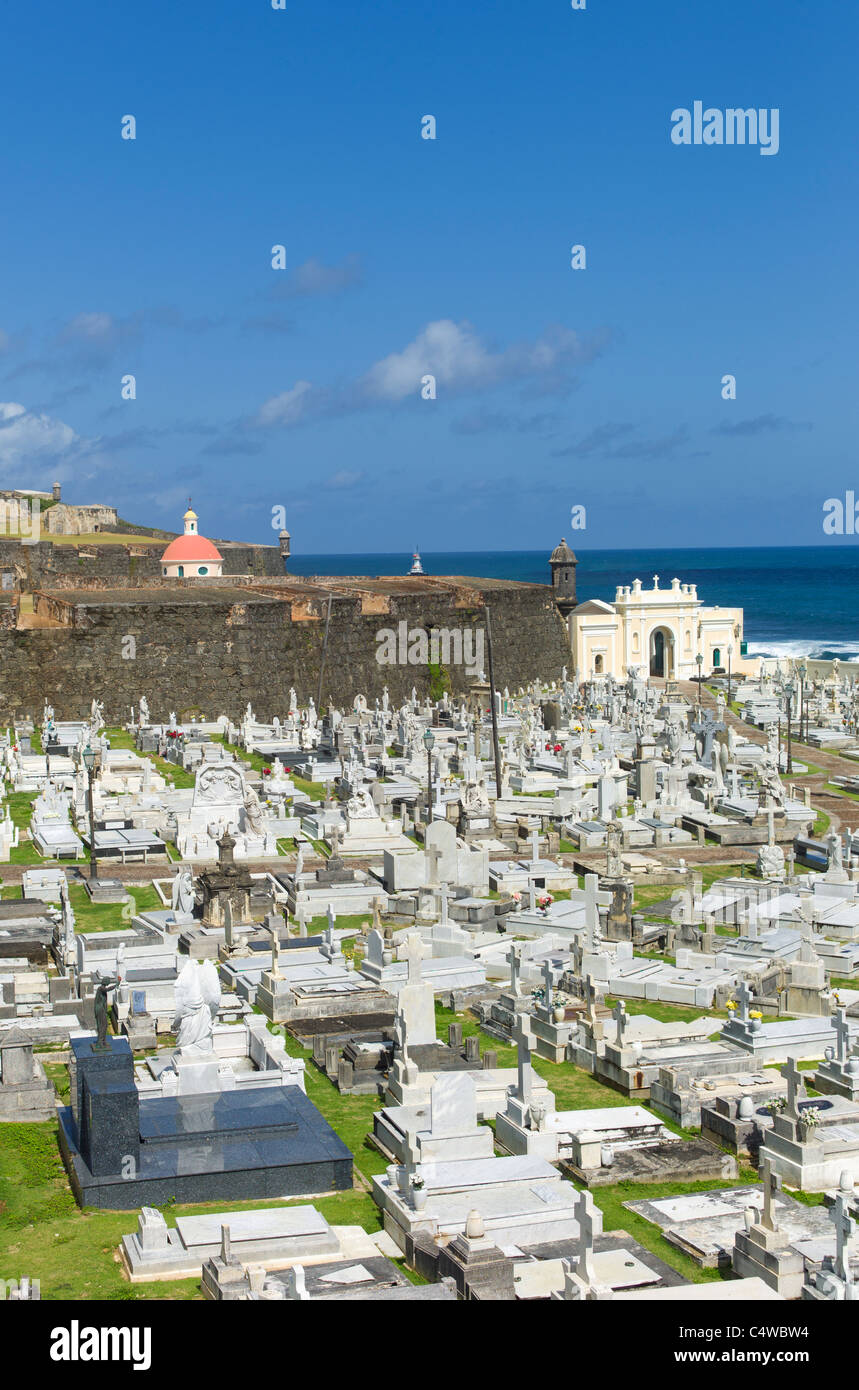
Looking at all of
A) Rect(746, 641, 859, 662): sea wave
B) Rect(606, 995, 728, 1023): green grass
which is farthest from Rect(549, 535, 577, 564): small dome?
Rect(606, 995, 728, 1023): green grass

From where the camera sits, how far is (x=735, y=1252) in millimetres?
9727

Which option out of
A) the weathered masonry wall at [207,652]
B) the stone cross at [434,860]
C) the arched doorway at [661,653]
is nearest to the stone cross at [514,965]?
the stone cross at [434,860]

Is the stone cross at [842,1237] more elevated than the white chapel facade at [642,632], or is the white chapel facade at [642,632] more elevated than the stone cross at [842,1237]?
the white chapel facade at [642,632]

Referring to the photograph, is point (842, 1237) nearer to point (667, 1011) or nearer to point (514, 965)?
point (514, 965)

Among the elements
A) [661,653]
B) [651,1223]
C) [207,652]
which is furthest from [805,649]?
[651,1223]

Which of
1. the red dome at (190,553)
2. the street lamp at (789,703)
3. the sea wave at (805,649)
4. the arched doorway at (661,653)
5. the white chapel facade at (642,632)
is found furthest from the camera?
the sea wave at (805,649)

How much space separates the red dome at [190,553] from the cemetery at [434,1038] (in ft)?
83.9

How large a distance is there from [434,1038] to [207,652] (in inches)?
1216

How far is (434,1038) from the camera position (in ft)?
45.3

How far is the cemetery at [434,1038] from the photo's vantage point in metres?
9.88

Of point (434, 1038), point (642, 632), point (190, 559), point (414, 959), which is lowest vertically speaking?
point (434, 1038)

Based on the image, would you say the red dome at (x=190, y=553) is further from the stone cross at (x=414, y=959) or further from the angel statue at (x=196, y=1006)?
the angel statue at (x=196, y=1006)
